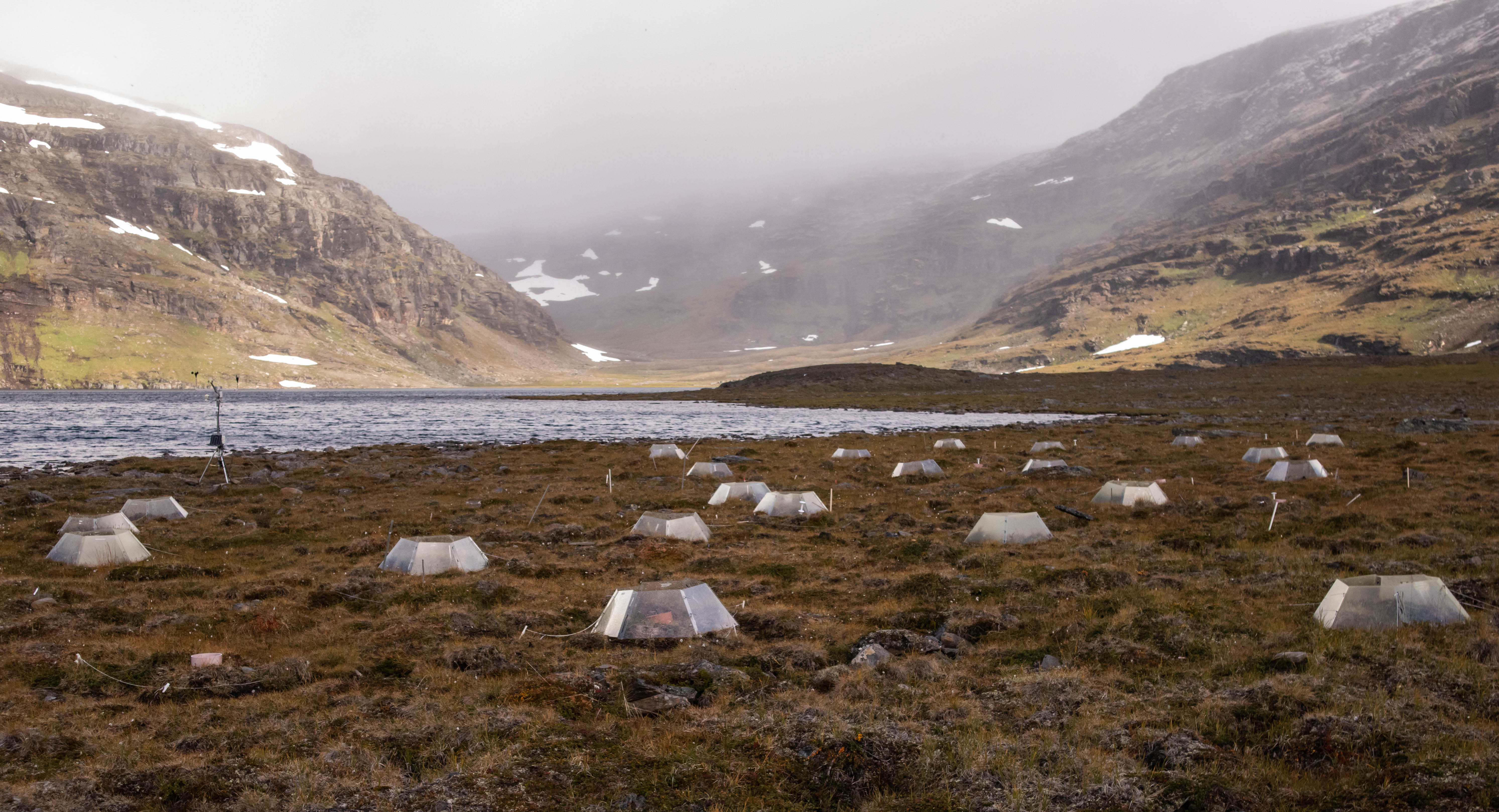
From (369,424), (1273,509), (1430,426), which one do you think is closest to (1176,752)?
(1273,509)

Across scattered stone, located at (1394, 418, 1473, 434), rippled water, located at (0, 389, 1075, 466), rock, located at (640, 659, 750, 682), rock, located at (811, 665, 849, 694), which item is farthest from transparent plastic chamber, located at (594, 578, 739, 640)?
scattered stone, located at (1394, 418, 1473, 434)

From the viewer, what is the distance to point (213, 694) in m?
11.4

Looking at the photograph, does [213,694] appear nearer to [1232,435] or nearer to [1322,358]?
[1232,435]

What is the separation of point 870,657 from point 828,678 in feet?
4.04

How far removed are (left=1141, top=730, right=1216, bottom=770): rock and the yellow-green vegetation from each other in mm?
43

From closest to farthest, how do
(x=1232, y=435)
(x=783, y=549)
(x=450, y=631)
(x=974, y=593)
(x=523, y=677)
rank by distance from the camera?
(x=523, y=677), (x=450, y=631), (x=974, y=593), (x=783, y=549), (x=1232, y=435)

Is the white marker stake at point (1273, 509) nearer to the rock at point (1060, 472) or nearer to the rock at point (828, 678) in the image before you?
the rock at point (1060, 472)

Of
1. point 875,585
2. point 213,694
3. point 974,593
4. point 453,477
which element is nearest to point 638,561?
point 875,585

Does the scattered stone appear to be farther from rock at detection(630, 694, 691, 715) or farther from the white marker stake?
rock at detection(630, 694, 691, 715)

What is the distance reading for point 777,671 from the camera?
12.4 meters

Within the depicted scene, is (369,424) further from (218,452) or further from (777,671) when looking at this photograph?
(777,671)

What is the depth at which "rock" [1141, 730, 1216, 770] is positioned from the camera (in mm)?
8852

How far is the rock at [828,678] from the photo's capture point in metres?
11.5

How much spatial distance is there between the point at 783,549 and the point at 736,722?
12.6 m
